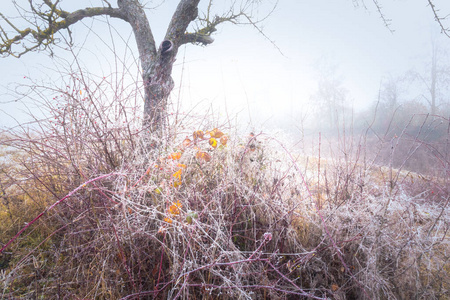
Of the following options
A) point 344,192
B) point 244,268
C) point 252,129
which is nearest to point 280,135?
point 252,129

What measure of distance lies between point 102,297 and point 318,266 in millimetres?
1568

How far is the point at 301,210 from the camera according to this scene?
1.99 meters

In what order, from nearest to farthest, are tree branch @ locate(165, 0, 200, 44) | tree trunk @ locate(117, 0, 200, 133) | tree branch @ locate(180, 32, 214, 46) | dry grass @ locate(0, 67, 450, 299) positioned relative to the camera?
dry grass @ locate(0, 67, 450, 299)
tree trunk @ locate(117, 0, 200, 133)
tree branch @ locate(165, 0, 200, 44)
tree branch @ locate(180, 32, 214, 46)

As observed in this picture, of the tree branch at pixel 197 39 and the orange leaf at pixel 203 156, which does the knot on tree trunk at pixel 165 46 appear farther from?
the orange leaf at pixel 203 156

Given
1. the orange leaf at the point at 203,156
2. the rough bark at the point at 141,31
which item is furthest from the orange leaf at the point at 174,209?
the rough bark at the point at 141,31

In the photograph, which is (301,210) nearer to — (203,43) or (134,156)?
(134,156)

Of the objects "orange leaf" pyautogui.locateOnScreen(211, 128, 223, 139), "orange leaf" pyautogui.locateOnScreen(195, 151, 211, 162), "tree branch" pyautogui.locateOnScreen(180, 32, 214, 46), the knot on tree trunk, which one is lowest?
"orange leaf" pyautogui.locateOnScreen(195, 151, 211, 162)

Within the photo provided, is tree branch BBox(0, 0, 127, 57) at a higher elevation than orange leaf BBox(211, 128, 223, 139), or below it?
higher

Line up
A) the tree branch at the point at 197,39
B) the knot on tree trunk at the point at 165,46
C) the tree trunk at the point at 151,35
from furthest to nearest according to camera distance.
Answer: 1. the tree branch at the point at 197,39
2. the tree trunk at the point at 151,35
3. the knot on tree trunk at the point at 165,46

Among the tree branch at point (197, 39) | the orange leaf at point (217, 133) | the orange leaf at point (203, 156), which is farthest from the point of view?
the tree branch at point (197, 39)

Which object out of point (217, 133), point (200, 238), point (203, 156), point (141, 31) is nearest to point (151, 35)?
point (141, 31)

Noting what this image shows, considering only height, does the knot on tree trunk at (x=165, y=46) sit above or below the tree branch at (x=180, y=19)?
below

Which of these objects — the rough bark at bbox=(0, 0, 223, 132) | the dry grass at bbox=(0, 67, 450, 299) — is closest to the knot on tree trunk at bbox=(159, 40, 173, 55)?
the rough bark at bbox=(0, 0, 223, 132)

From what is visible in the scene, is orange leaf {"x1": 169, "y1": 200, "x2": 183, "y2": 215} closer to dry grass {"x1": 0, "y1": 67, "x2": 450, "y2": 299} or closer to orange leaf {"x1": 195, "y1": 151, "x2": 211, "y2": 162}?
dry grass {"x1": 0, "y1": 67, "x2": 450, "y2": 299}
